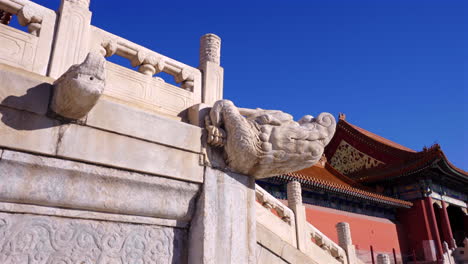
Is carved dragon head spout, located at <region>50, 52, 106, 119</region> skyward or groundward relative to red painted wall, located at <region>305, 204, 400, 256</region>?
groundward

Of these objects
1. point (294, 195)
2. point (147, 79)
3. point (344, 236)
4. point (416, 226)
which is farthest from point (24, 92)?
point (416, 226)

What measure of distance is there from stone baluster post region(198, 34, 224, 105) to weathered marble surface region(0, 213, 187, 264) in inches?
50.5

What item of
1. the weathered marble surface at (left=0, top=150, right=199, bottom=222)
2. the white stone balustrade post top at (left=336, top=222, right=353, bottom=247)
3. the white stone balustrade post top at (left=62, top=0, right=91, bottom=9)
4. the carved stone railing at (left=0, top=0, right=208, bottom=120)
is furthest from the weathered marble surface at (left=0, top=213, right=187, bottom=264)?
the white stone balustrade post top at (left=336, top=222, right=353, bottom=247)

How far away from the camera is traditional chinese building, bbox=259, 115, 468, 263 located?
11.7 meters

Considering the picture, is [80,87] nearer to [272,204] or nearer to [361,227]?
[272,204]

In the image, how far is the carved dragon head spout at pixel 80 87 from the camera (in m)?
2.06

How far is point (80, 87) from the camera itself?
80.7 inches

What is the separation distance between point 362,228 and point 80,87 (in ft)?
41.2

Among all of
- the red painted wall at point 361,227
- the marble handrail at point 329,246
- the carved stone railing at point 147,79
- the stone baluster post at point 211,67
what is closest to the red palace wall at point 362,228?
the red painted wall at point 361,227

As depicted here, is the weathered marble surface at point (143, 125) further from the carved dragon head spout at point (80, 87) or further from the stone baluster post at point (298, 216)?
the stone baluster post at point (298, 216)

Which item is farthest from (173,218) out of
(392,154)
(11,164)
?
(392,154)

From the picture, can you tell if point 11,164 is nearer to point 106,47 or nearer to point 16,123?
point 16,123

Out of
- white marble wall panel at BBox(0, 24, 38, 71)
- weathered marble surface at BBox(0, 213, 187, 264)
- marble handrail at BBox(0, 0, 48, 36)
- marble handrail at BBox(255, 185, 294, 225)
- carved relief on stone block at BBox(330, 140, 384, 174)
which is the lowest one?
weathered marble surface at BBox(0, 213, 187, 264)

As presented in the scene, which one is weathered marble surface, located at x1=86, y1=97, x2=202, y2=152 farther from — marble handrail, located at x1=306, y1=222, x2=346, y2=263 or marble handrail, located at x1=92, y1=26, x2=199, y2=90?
marble handrail, located at x1=306, y1=222, x2=346, y2=263
